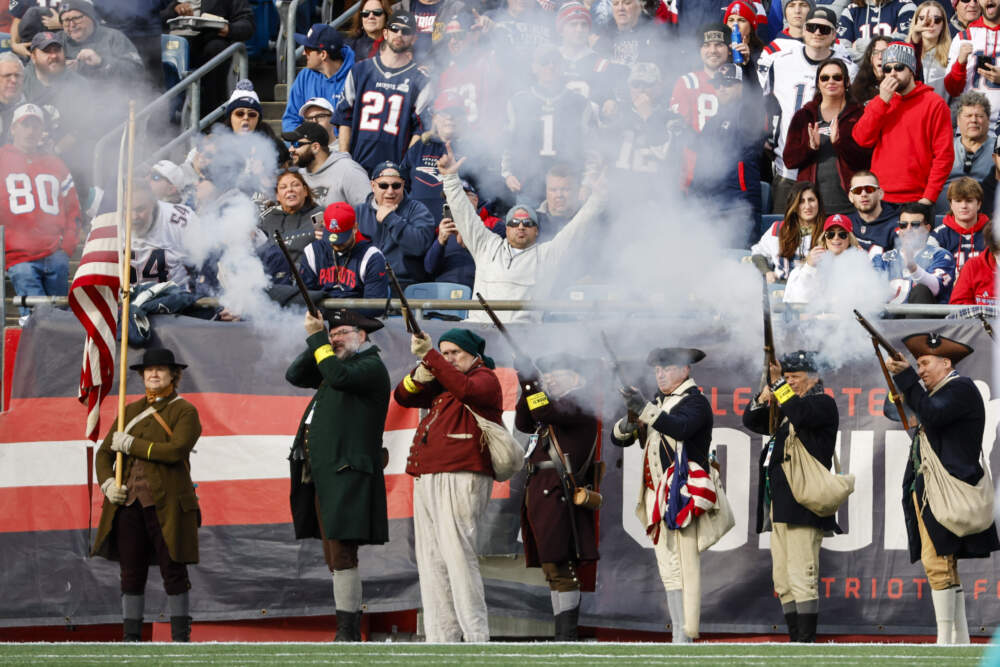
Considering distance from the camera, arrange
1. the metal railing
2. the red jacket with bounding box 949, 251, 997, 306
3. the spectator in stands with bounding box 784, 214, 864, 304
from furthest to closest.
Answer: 1. the metal railing
2. the spectator in stands with bounding box 784, 214, 864, 304
3. the red jacket with bounding box 949, 251, 997, 306

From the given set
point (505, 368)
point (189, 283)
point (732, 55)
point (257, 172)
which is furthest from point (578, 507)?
point (732, 55)

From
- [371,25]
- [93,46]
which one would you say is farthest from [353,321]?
[371,25]

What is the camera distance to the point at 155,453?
30.8 feet

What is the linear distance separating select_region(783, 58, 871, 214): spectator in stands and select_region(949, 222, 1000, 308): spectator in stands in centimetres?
167

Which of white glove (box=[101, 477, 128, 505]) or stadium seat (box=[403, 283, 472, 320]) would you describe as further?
stadium seat (box=[403, 283, 472, 320])

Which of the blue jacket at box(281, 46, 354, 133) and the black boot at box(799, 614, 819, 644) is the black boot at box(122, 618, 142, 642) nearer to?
the black boot at box(799, 614, 819, 644)

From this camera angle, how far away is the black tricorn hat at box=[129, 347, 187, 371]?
31.9 feet

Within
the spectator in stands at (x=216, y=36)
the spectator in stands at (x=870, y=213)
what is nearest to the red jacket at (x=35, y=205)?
the spectator in stands at (x=216, y=36)

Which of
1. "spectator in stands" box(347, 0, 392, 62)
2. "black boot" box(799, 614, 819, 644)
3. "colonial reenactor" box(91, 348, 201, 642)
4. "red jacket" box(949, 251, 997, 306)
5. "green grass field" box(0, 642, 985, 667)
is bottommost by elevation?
"black boot" box(799, 614, 819, 644)

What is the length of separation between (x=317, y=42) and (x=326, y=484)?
5.02 meters

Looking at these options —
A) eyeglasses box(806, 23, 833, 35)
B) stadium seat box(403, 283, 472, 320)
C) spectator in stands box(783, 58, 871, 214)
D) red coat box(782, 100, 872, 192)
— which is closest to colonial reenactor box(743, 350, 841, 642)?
stadium seat box(403, 283, 472, 320)

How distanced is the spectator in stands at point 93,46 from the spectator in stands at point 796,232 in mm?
5133

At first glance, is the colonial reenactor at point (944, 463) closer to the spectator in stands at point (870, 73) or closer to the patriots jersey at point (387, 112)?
the spectator in stands at point (870, 73)

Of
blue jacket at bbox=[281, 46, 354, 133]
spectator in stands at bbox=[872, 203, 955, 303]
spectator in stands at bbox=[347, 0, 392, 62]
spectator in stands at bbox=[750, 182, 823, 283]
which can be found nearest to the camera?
spectator in stands at bbox=[872, 203, 955, 303]
